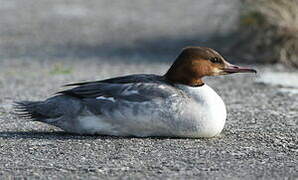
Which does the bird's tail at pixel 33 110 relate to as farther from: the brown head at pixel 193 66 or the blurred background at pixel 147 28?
the blurred background at pixel 147 28

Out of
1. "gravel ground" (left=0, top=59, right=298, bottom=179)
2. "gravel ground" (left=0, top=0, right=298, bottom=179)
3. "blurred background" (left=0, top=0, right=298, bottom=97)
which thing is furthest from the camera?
"blurred background" (left=0, top=0, right=298, bottom=97)

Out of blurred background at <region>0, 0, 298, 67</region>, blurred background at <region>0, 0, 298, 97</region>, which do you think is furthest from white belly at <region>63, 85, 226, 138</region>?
blurred background at <region>0, 0, 298, 67</region>

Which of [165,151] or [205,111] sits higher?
[205,111]

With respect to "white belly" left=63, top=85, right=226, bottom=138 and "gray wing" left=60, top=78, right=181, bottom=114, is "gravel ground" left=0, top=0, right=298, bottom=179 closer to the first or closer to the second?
"white belly" left=63, top=85, right=226, bottom=138

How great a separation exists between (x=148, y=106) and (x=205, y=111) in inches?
19.4

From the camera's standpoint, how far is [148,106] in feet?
18.9

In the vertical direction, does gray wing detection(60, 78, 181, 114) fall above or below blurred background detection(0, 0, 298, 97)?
above

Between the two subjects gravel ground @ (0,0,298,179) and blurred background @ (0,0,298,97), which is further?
blurred background @ (0,0,298,97)

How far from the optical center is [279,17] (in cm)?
1081

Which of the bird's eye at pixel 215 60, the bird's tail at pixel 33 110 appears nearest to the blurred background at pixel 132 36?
the bird's tail at pixel 33 110

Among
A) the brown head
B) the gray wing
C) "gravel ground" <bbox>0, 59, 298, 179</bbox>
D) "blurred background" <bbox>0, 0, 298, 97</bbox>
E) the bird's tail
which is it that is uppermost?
the brown head

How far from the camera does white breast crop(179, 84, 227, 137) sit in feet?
19.0

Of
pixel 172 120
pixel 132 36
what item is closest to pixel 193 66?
pixel 172 120

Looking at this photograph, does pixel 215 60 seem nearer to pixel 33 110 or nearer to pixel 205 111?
pixel 205 111
